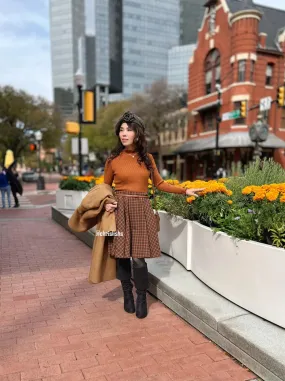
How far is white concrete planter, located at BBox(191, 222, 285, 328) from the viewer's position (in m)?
2.46

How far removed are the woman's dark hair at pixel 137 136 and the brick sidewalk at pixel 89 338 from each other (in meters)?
1.50

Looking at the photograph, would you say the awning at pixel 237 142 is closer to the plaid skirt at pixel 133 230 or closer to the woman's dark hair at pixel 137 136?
the woman's dark hair at pixel 137 136

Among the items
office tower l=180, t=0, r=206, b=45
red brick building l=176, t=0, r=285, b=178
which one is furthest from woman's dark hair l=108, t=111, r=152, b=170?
office tower l=180, t=0, r=206, b=45

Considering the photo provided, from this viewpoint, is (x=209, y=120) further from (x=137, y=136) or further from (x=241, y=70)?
(x=137, y=136)

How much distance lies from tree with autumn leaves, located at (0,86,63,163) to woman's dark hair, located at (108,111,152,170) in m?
33.1

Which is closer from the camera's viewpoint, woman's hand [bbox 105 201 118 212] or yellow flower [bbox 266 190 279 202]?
yellow flower [bbox 266 190 279 202]

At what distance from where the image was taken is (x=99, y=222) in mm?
2947

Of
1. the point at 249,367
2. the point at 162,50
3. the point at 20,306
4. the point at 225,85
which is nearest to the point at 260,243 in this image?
the point at 249,367

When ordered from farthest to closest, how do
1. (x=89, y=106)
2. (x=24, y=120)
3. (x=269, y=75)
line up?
(x=24, y=120) → (x=269, y=75) → (x=89, y=106)

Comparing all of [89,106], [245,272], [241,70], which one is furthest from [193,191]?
[241,70]

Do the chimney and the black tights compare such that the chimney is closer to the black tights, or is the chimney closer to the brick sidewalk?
the brick sidewalk

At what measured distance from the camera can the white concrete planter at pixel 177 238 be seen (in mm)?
3773

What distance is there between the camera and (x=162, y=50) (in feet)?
351

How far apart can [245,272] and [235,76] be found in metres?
24.5
